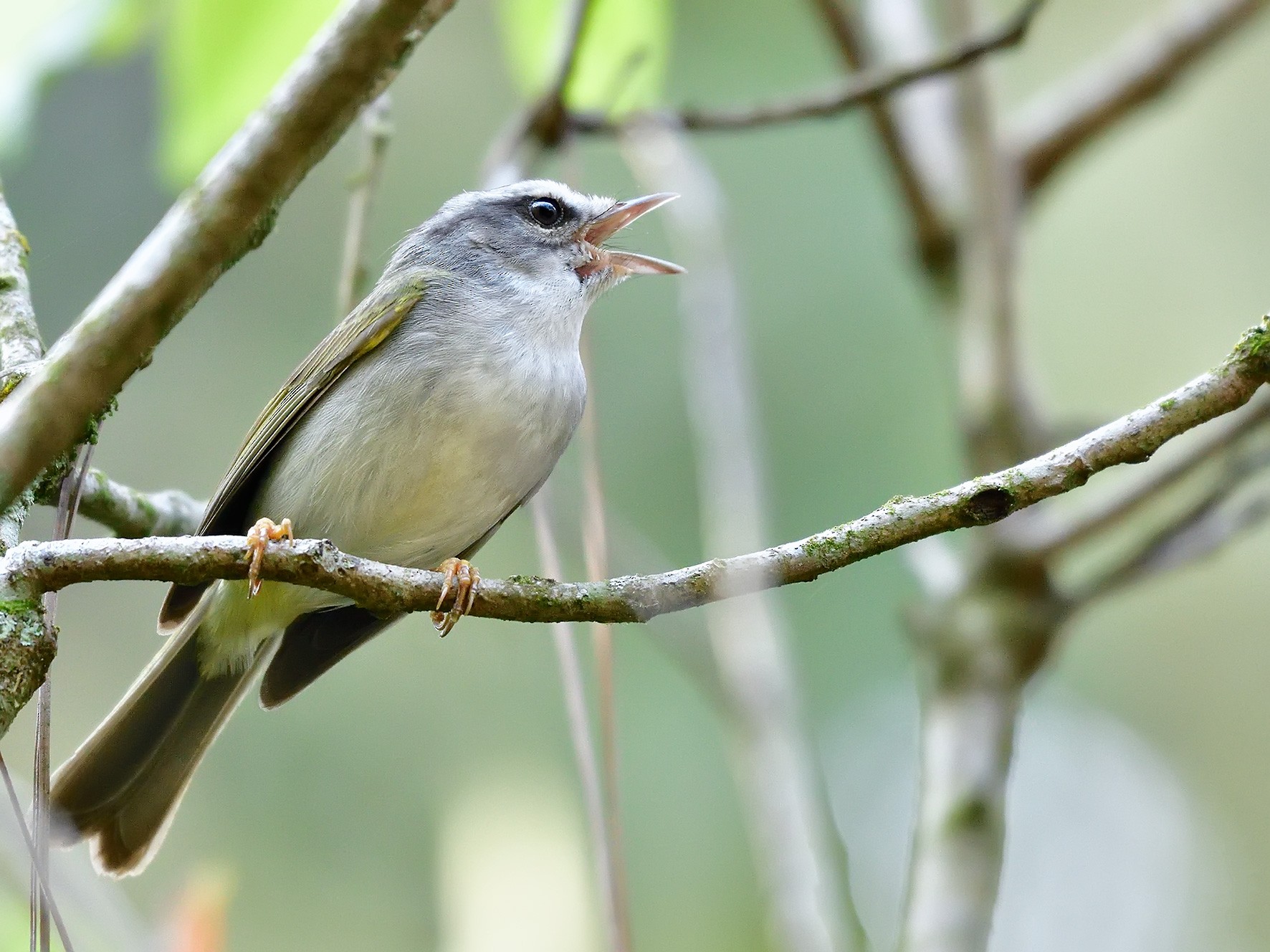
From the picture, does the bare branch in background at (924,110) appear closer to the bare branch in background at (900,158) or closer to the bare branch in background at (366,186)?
the bare branch in background at (900,158)

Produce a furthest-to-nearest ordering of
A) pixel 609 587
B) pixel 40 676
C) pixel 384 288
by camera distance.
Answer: pixel 384 288 → pixel 609 587 → pixel 40 676

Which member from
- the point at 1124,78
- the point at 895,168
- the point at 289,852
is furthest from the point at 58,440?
the point at 289,852

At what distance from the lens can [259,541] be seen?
2453 mm

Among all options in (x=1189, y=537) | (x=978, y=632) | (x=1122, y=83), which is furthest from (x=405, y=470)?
(x=1122, y=83)

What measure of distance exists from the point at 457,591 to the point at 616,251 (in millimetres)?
1938

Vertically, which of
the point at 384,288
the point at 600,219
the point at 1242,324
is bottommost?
the point at 384,288

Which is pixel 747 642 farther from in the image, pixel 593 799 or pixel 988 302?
pixel 988 302

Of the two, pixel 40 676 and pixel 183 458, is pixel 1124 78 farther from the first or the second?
pixel 183 458

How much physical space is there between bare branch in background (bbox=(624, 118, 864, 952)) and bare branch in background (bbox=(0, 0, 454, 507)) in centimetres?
166

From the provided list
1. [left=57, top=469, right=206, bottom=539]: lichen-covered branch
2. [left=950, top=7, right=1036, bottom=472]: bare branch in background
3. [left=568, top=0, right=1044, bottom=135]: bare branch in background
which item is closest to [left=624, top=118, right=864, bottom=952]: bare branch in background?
[left=568, top=0, right=1044, bottom=135]: bare branch in background

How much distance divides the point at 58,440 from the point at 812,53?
9.39 meters

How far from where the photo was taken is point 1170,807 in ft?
32.2

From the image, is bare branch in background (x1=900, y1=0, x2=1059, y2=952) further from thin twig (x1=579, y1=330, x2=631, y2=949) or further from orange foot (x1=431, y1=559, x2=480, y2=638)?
orange foot (x1=431, y1=559, x2=480, y2=638)

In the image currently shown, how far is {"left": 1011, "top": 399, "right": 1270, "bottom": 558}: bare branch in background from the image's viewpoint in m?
3.74
